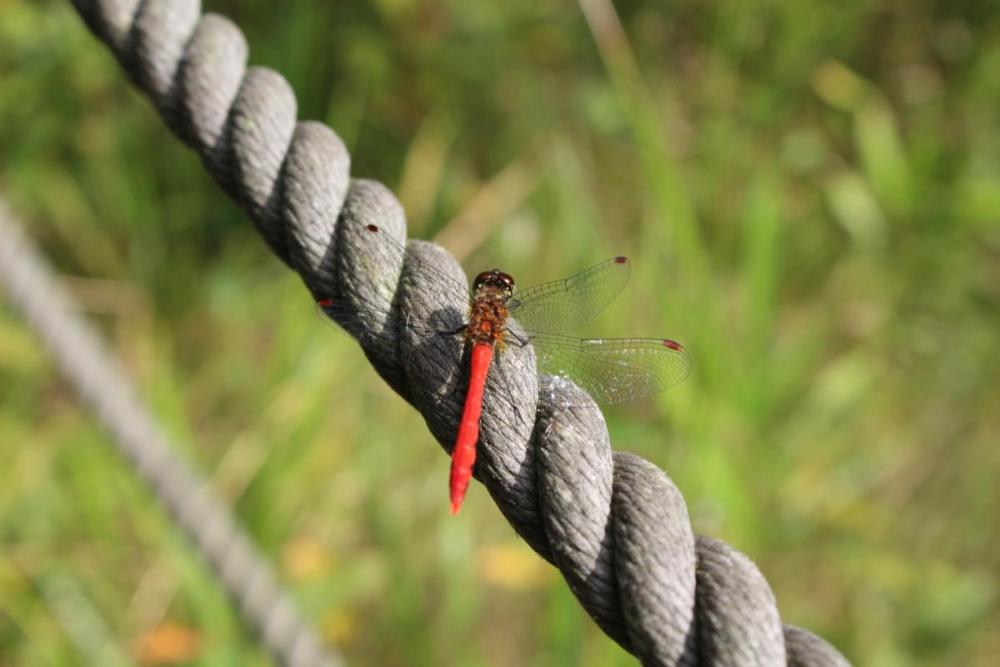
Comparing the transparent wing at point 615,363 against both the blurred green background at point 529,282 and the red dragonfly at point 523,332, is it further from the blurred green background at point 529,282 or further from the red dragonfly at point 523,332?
the blurred green background at point 529,282

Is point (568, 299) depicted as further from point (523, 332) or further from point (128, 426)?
point (128, 426)

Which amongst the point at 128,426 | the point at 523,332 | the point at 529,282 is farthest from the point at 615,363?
the point at 529,282

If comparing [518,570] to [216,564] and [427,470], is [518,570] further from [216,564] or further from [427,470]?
[216,564]

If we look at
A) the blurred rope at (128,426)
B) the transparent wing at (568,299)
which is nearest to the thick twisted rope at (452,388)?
the transparent wing at (568,299)

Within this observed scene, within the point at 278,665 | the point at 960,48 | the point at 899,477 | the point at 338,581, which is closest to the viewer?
the point at 278,665

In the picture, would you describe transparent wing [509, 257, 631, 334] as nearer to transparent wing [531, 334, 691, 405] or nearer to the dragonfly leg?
transparent wing [531, 334, 691, 405]

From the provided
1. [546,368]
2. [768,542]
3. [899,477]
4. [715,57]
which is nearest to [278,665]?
[546,368]
